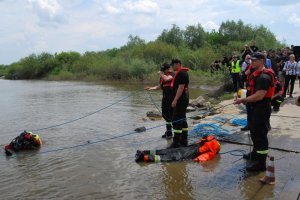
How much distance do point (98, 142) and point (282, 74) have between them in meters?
8.77

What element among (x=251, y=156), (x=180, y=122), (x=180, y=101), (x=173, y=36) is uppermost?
(x=173, y=36)

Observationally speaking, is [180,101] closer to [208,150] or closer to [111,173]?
[208,150]

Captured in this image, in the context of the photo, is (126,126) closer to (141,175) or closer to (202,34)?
(141,175)

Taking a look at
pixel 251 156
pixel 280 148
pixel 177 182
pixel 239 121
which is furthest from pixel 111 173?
pixel 239 121

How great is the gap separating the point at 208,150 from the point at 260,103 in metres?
1.84

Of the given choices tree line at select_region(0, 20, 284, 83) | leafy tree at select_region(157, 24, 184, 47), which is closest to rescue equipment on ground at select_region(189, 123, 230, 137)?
tree line at select_region(0, 20, 284, 83)

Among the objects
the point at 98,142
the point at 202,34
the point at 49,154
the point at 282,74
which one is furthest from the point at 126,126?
the point at 202,34

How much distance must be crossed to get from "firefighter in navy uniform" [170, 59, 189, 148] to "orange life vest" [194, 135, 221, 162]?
2.02ft

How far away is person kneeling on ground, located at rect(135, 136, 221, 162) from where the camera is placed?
737cm

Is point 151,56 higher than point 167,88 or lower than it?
higher

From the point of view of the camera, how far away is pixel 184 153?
7.48 m

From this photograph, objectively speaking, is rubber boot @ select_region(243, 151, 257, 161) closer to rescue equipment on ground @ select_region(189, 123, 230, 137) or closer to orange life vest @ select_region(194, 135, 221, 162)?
orange life vest @ select_region(194, 135, 221, 162)

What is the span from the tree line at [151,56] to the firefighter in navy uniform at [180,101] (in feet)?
96.1

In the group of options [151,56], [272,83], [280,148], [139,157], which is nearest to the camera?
[272,83]
